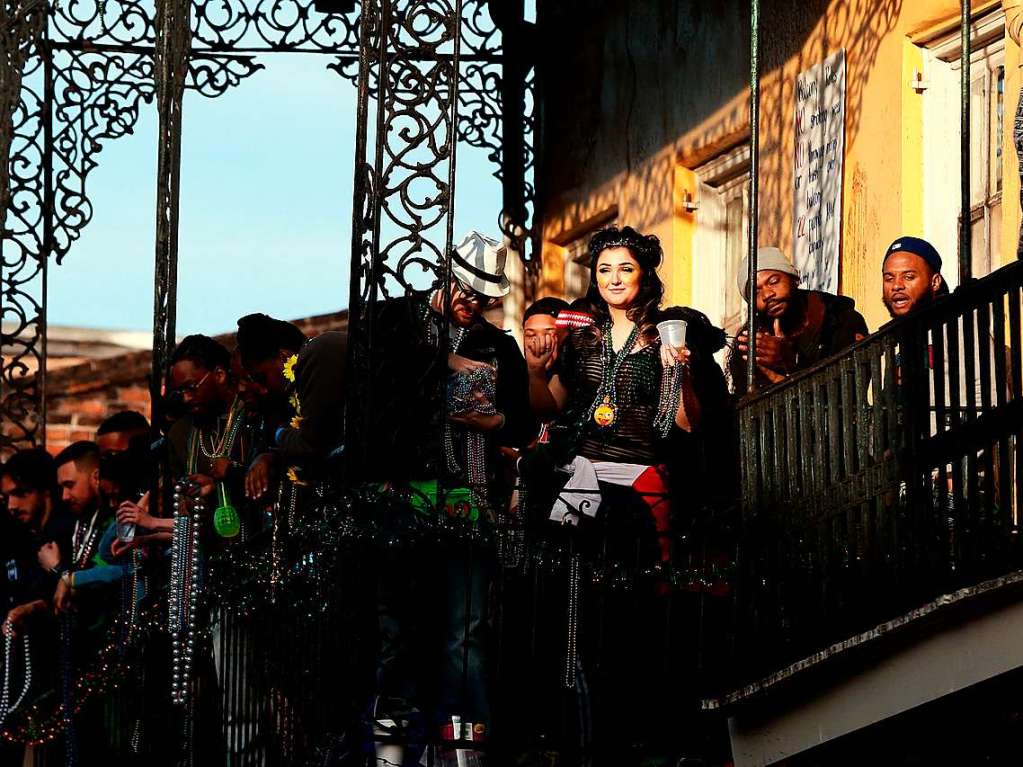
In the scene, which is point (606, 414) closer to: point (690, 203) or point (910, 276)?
point (910, 276)

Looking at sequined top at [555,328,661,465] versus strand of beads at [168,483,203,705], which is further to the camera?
strand of beads at [168,483,203,705]

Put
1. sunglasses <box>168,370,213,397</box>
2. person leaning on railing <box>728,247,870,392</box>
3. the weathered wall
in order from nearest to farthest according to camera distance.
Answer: person leaning on railing <box>728,247,870,392</box>, sunglasses <box>168,370,213,397</box>, the weathered wall

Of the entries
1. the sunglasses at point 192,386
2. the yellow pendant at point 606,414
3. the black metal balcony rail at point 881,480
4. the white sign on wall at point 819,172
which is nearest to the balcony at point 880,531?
the black metal balcony rail at point 881,480

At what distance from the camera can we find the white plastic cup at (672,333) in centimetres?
1071

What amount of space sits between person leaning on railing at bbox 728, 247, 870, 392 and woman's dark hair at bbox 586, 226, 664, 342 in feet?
1.88

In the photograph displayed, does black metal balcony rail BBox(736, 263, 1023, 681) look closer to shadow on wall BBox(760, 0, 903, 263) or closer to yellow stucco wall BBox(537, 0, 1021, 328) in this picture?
yellow stucco wall BBox(537, 0, 1021, 328)

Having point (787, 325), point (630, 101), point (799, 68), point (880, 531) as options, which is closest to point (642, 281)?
point (787, 325)

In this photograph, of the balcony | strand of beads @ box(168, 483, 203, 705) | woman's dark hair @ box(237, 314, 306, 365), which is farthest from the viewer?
strand of beads @ box(168, 483, 203, 705)

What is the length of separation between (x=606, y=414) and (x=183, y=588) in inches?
99.5

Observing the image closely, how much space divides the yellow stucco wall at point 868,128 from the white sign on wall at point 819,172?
7 cm

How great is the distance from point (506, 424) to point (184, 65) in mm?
3762

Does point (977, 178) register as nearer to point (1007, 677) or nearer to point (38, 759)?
point (1007, 677)

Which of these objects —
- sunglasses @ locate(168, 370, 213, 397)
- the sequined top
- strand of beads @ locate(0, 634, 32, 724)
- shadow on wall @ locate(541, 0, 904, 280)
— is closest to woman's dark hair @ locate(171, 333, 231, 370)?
sunglasses @ locate(168, 370, 213, 397)

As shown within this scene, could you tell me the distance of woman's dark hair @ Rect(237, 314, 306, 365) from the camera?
39.5 feet
